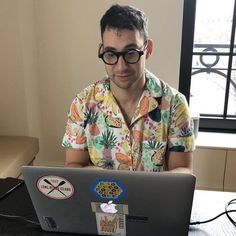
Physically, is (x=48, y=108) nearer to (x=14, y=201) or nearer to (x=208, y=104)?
(x=208, y=104)

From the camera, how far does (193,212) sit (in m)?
0.99

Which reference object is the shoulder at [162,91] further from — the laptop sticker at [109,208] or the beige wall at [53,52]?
the beige wall at [53,52]

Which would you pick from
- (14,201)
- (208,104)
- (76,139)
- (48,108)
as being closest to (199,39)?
(208,104)

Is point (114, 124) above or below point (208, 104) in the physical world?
above

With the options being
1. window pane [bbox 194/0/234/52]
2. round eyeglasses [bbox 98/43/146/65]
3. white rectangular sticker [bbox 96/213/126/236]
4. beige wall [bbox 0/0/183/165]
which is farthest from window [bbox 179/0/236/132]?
white rectangular sticker [bbox 96/213/126/236]

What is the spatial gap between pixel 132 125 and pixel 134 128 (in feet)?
→ 0.05

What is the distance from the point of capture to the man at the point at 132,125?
126 centimetres

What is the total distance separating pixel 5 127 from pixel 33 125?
202mm

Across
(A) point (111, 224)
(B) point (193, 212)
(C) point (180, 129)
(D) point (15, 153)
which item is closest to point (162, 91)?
(C) point (180, 129)

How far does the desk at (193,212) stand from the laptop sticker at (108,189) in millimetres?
208

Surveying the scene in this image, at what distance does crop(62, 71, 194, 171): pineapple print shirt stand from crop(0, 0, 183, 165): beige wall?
1.05m

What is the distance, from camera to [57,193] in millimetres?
797

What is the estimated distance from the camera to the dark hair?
117 cm

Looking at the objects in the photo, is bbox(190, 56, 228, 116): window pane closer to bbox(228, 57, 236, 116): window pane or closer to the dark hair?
bbox(228, 57, 236, 116): window pane
